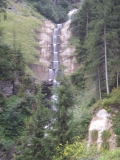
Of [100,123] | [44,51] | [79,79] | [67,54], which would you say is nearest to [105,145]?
[100,123]

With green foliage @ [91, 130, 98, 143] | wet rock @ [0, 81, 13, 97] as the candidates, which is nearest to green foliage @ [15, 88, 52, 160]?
green foliage @ [91, 130, 98, 143]

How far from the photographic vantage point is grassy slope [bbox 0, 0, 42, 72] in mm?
41875

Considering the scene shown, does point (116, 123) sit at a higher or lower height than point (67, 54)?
lower

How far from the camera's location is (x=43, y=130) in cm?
1605

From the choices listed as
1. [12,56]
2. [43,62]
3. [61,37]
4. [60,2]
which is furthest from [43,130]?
[60,2]

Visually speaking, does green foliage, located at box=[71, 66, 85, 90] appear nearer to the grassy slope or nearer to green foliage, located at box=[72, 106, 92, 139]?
the grassy slope

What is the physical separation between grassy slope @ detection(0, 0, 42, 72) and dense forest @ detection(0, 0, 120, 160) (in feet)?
8.85

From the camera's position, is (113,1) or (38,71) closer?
(113,1)

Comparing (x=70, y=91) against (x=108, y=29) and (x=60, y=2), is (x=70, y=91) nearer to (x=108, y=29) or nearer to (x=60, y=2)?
(x=108, y=29)

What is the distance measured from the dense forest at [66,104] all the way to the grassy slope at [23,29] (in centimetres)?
270

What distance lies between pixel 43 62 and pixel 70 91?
27.7 metres

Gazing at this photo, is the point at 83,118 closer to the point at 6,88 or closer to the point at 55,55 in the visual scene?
the point at 6,88

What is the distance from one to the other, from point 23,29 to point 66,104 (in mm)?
36105

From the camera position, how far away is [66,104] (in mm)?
15773
